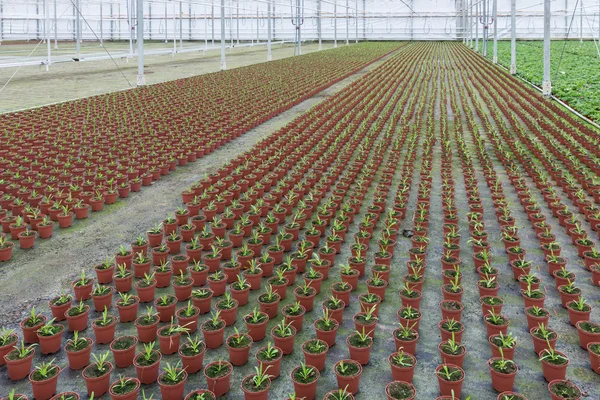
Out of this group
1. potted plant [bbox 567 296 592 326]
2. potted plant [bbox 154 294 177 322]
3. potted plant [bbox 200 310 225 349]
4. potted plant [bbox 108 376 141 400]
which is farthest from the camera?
potted plant [bbox 154 294 177 322]

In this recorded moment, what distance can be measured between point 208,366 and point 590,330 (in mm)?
3296

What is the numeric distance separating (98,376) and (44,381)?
0.38 meters

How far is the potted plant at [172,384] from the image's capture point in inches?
143

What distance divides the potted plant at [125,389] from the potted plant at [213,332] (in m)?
0.78

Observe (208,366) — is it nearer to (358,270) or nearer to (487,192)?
(358,270)

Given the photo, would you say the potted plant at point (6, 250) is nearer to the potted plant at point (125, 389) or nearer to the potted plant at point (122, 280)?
the potted plant at point (122, 280)

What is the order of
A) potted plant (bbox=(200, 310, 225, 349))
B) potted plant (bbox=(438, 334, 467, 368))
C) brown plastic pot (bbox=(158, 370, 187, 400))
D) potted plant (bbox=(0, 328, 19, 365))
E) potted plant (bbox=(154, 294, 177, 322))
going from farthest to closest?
potted plant (bbox=(154, 294, 177, 322)), potted plant (bbox=(200, 310, 225, 349)), potted plant (bbox=(0, 328, 19, 365)), potted plant (bbox=(438, 334, 467, 368)), brown plastic pot (bbox=(158, 370, 187, 400))

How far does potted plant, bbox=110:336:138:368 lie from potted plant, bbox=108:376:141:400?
379 millimetres

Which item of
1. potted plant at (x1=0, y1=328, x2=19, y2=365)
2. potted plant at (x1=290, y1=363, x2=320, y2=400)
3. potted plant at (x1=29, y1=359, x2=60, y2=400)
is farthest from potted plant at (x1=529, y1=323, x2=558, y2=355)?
potted plant at (x1=0, y1=328, x2=19, y2=365)

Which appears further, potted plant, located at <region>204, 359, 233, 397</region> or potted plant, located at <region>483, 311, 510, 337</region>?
potted plant, located at <region>483, 311, 510, 337</region>

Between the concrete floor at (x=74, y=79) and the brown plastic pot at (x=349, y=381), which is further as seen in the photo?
the concrete floor at (x=74, y=79)

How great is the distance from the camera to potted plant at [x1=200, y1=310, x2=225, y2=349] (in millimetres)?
4348

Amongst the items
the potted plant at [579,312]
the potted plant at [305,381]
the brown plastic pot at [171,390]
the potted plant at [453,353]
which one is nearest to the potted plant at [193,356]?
the brown plastic pot at [171,390]

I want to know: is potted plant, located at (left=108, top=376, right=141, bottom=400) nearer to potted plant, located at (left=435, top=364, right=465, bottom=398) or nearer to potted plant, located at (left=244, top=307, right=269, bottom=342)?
potted plant, located at (left=244, top=307, right=269, bottom=342)
